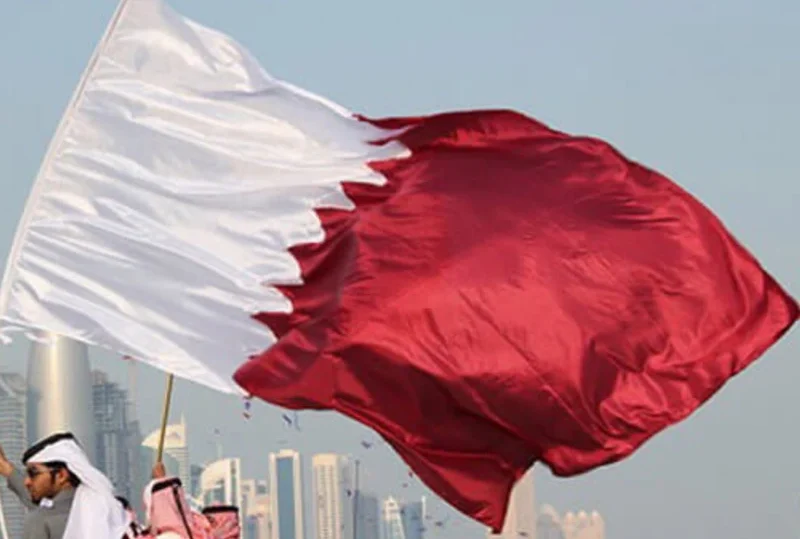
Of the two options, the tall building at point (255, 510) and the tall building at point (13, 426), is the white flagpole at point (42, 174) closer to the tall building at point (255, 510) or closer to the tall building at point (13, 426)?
the tall building at point (13, 426)

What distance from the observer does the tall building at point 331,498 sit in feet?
324

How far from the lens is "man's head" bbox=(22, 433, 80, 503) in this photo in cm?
1673

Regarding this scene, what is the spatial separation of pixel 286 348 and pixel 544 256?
147cm

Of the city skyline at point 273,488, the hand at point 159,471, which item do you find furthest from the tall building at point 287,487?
the hand at point 159,471

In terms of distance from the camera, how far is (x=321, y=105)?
17406 millimetres

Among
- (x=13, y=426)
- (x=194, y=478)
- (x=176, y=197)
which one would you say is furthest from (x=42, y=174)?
(x=194, y=478)


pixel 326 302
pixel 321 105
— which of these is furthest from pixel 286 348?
pixel 321 105

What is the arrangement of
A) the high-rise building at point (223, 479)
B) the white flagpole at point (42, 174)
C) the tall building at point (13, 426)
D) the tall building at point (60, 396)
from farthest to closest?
the tall building at point (60, 396)
the high-rise building at point (223, 479)
the tall building at point (13, 426)
the white flagpole at point (42, 174)

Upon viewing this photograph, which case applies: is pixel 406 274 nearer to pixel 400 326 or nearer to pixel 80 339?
pixel 400 326

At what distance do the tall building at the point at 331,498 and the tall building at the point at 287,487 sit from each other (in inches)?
28.5

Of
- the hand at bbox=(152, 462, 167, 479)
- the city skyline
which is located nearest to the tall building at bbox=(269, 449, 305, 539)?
the city skyline

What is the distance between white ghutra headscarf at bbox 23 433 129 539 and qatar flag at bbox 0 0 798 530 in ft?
2.89

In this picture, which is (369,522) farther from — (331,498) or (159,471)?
(159,471)

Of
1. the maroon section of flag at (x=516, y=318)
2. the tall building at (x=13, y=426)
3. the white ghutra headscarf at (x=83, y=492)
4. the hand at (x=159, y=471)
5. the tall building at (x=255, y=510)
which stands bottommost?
the tall building at (x=255, y=510)
